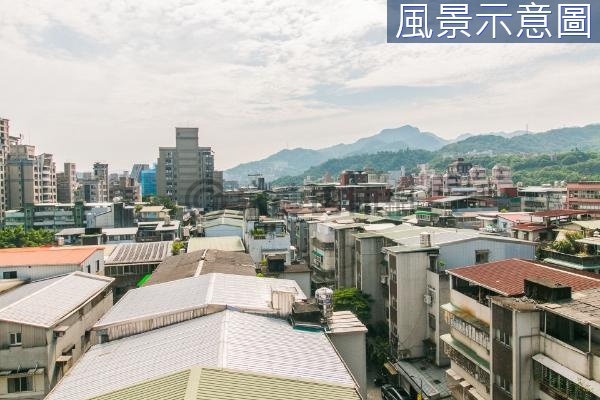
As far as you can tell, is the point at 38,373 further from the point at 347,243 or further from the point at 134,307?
the point at 347,243

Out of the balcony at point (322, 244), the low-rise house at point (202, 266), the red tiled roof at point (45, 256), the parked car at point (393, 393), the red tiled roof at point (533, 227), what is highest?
the red tiled roof at point (533, 227)

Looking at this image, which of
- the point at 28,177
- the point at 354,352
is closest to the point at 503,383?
the point at 354,352

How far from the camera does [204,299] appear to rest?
1595 centimetres

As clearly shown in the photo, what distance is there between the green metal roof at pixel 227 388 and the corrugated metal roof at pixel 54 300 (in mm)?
10436

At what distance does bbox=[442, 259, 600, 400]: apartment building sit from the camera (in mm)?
13688

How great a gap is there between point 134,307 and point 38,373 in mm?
4664

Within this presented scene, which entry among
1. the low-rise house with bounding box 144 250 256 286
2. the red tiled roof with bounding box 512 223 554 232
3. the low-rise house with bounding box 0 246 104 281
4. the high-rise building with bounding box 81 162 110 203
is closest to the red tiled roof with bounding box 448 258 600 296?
the low-rise house with bounding box 144 250 256 286

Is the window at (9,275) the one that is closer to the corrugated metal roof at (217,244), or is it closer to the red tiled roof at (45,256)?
the red tiled roof at (45,256)

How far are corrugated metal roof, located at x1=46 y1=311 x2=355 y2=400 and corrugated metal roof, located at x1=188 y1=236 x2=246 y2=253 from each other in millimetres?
23240

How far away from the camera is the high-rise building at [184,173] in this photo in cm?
11375

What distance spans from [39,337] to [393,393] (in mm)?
16724

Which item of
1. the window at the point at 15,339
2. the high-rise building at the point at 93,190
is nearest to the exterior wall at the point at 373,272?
the window at the point at 15,339

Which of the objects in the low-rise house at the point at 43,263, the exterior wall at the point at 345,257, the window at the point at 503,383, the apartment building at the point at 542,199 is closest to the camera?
the window at the point at 503,383

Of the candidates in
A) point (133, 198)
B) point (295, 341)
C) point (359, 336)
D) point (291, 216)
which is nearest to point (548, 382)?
point (359, 336)
